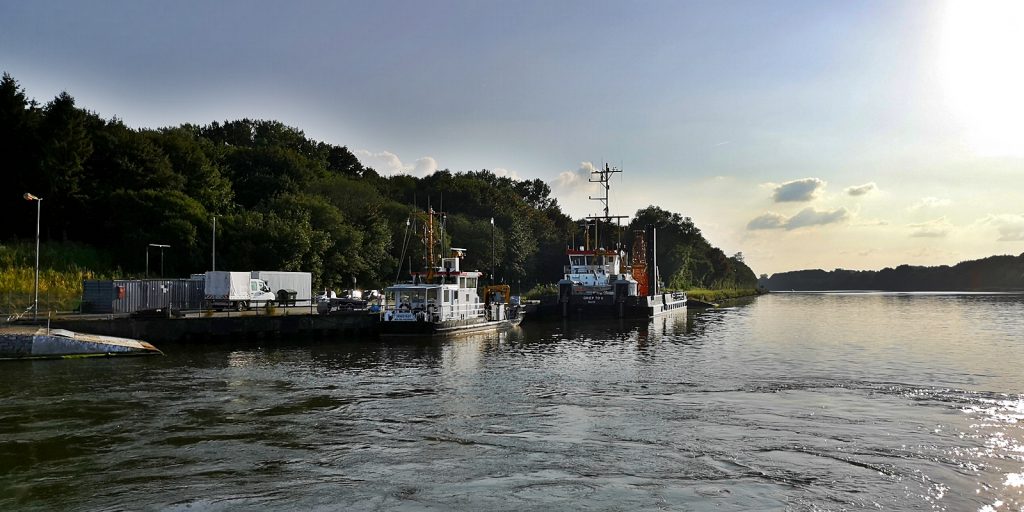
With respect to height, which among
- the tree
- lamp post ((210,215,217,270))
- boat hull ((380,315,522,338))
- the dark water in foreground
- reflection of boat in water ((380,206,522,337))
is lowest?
the dark water in foreground

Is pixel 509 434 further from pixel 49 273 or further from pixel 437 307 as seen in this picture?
pixel 49 273

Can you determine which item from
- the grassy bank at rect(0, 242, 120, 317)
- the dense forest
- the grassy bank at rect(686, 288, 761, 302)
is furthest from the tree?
the grassy bank at rect(686, 288, 761, 302)

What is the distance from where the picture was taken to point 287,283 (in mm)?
56875

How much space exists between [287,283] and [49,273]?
16.9 meters

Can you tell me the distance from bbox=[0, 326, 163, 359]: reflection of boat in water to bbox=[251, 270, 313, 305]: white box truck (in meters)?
16.7

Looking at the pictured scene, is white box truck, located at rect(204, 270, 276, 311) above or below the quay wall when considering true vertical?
above

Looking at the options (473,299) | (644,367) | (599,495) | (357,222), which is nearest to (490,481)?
(599,495)

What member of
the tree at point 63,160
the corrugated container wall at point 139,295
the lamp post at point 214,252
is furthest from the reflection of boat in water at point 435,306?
the tree at point 63,160

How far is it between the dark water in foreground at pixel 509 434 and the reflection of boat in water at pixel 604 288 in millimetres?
33308

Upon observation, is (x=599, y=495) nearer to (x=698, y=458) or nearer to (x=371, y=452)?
(x=698, y=458)

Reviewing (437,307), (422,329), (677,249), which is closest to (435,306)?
(437,307)

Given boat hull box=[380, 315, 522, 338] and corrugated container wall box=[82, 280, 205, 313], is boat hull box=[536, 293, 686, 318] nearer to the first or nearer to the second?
boat hull box=[380, 315, 522, 338]

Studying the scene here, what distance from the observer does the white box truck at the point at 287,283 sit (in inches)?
2131

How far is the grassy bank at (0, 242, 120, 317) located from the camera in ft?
148
